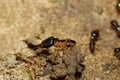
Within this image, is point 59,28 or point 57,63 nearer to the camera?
point 57,63

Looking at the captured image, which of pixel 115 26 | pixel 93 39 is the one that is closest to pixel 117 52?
pixel 93 39

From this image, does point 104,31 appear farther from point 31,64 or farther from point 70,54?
point 31,64

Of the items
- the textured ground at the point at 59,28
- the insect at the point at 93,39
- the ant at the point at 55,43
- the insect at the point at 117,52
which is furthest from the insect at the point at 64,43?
the insect at the point at 117,52

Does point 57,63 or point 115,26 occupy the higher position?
point 115,26

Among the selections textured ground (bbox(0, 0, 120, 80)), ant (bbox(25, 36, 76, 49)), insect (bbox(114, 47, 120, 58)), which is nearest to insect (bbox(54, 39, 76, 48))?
ant (bbox(25, 36, 76, 49))

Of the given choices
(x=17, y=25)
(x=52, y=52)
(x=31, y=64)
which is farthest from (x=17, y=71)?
(x=17, y=25)

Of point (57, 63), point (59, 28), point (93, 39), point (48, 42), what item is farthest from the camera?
point (59, 28)

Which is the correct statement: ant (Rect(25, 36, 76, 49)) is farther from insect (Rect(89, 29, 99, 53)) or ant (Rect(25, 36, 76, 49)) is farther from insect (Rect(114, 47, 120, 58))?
insect (Rect(114, 47, 120, 58))

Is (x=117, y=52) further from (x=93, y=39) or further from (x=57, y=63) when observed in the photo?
(x=57, y=63)
